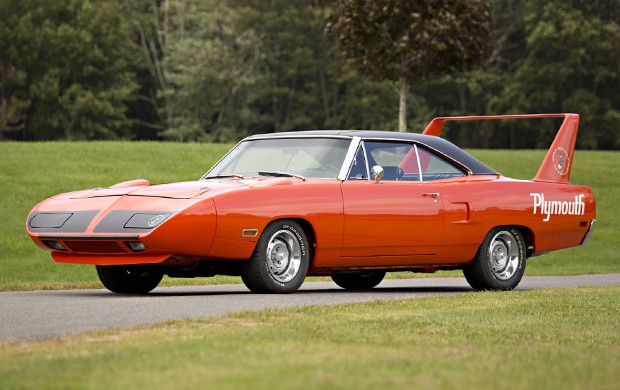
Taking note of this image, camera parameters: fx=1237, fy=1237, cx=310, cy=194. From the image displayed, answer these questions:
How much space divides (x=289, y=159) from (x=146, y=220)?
207cm

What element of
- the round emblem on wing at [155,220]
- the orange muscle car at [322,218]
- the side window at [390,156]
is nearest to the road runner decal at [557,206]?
the orange muscle car at [322,218]

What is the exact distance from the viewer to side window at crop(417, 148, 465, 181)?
41.9 ft

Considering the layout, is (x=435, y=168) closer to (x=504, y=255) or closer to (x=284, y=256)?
(x=504, y=255)

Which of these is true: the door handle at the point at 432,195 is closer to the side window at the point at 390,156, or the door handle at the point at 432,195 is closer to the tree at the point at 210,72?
the side window at the point at 390,156

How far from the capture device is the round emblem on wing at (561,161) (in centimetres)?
1443

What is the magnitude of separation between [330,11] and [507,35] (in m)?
36.0

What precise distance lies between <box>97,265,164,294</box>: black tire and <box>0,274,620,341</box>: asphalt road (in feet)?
0.41

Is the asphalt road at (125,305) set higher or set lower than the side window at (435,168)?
lower

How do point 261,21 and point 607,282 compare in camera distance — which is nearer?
point 607,282

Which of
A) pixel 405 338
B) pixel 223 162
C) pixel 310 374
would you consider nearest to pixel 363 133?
pixel 223 162

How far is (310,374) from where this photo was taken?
589 centimetres

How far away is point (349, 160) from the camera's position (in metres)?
11.9

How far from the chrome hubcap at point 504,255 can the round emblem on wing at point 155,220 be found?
4.20 m

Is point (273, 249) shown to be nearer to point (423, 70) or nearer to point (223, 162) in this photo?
point (223, 162)
